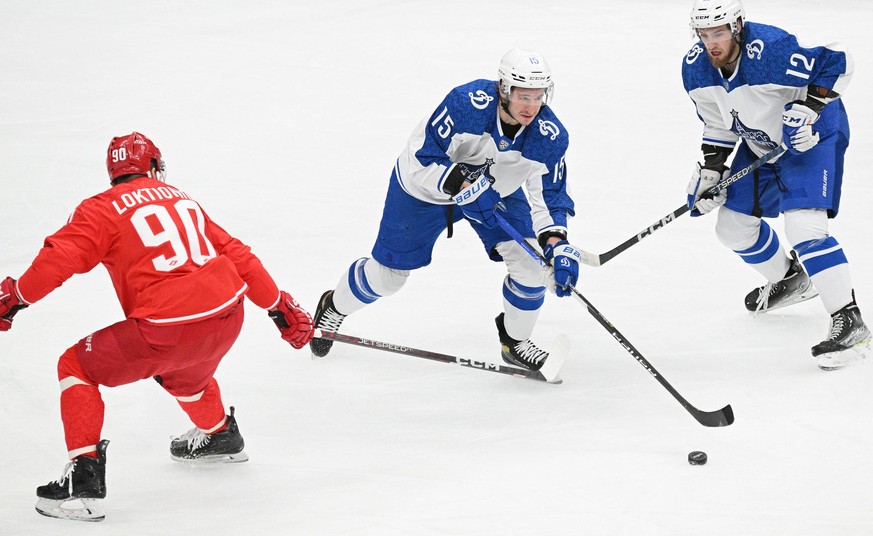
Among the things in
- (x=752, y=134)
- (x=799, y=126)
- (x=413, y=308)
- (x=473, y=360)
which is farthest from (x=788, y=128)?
(x=413, y=308)

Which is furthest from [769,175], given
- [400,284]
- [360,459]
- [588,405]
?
[360,459]

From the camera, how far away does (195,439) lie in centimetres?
303

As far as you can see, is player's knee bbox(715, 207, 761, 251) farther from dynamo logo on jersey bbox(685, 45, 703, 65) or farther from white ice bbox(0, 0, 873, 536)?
dynamo logo on jersey bbox(685, 45, 703, 65)

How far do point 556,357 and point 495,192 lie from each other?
0.61 meters

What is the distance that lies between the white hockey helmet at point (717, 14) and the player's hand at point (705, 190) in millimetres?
565

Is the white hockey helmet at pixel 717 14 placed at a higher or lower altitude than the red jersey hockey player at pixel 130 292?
higher

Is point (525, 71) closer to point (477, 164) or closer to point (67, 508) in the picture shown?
point (477, 164)

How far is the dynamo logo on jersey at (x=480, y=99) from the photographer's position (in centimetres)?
337

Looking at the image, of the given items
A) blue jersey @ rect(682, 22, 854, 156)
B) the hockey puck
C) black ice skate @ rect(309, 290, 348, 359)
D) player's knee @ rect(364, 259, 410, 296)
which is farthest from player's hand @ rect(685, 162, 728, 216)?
black ice skate @ rect(309, 290, 348, 359)

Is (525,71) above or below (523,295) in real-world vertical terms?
above

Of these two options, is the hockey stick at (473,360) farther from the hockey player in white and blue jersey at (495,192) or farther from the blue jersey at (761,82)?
the blue jersey at (761,82)

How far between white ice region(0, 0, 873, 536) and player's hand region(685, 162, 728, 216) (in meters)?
0.49

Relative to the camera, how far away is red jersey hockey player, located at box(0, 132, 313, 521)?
2.55 m

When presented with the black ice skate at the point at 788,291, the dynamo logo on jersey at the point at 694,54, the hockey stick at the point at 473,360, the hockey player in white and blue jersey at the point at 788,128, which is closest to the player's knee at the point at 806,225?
the hockey player in white and blue jersey at the point at 788,128
